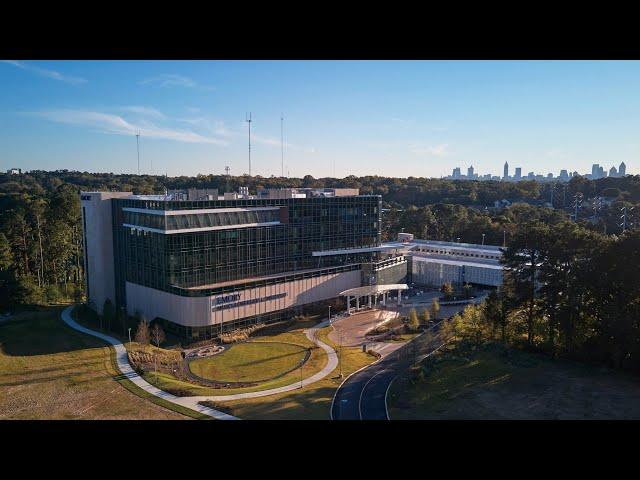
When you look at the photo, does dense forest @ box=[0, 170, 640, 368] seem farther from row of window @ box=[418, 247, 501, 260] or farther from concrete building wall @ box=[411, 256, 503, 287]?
row of window @ box=[418, 247, 501, 260]

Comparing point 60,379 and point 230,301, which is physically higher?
point 230,301

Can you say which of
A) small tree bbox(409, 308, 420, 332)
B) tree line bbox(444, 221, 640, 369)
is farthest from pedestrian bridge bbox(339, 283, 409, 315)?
tree line bbox(444, 221, 640, 369)

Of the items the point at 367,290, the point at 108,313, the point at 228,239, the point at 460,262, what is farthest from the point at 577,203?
the point at 108,313

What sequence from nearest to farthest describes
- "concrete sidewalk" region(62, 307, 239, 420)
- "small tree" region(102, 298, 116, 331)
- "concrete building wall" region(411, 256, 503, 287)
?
"concrete sidewalk" region(62, 307, 239, 420), "small tree" region(102, 298, 116, 331), "concrete building wall" region(411, 256, 503, 287)

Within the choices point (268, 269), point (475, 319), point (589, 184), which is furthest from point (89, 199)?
point (589, 184)

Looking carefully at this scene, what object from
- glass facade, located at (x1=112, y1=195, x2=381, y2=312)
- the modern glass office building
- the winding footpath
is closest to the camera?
the winding footpath

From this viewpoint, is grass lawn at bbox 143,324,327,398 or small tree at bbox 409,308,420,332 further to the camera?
small tree at bbox 409,308,420,332

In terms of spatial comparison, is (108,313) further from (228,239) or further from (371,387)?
(371,387)
